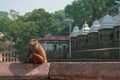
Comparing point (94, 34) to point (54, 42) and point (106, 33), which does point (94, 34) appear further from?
point (54, 42)

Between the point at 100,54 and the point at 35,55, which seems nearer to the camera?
the point at 35,55

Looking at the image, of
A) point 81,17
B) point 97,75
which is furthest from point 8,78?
point 81,17

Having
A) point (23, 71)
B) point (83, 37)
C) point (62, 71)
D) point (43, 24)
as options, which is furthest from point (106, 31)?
point (43, 24)

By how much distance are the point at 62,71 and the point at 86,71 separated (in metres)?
0.36

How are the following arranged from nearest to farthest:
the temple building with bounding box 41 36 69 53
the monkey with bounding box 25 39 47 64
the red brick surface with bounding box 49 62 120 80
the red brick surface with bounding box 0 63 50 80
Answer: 1. the red brick surface with bounding box 49 62 120 80
2. the red brick surface with bounding box 0 63 50 80
3. the monkey with bounding box 25 39 47 64
4. the temple building with bounding box 41 36 69 53

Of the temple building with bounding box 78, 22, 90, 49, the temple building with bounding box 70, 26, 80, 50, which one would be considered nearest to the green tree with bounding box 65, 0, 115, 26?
the temple building with bounding box 70, 26, 80, 50

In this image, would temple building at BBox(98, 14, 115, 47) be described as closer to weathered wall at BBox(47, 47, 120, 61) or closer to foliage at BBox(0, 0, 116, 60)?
weathered wall at BBox(47, 47, 120, 61)

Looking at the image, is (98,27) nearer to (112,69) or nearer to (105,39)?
(105,39)

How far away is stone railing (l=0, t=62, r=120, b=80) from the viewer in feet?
15.5

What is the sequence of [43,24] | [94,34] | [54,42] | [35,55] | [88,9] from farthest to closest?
[88,9]
[43,24]
[54,42]
[94,34]
[35,55]

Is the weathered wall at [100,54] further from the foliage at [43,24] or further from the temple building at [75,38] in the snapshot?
the foliage at [43,24]

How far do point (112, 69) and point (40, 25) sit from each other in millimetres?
63715

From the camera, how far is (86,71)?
189 inches

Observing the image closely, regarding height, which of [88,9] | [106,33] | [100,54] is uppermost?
[88,9]
